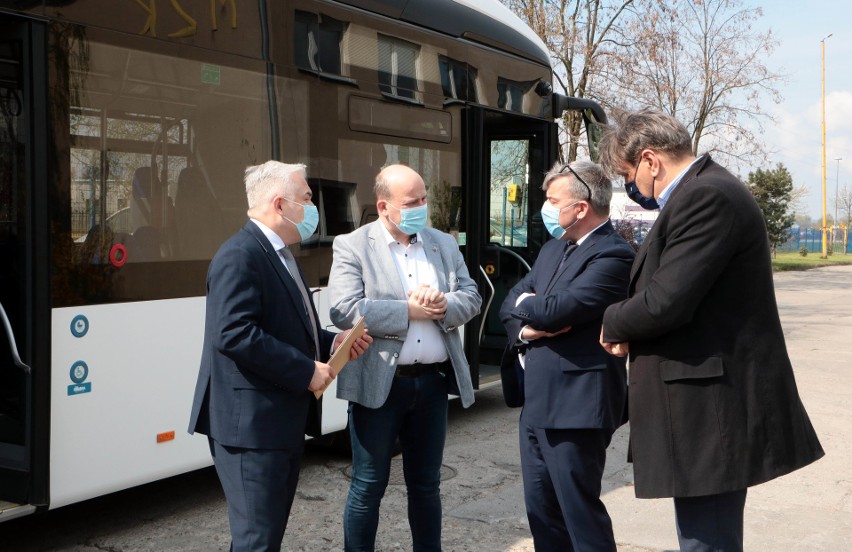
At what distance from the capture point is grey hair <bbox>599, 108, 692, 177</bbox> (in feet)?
9.73

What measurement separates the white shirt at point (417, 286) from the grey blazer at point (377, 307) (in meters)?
0.03

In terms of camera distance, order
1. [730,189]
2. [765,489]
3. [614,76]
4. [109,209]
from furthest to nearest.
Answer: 1. [614,76]
2. [765,489]
3. [109,209]
4. [730,189]

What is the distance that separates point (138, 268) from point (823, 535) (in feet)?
12.4

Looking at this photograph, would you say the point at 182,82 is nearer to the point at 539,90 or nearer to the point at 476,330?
the point at 476,330

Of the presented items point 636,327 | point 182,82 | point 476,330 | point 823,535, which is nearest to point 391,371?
point 636,327

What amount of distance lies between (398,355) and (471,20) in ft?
12.5

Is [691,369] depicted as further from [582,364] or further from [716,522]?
[582,364]

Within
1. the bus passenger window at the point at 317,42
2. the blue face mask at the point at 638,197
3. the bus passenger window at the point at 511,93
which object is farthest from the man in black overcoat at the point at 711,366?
the bus passenger window at the point at 511,93

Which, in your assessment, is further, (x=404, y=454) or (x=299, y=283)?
(x=404, y=454)

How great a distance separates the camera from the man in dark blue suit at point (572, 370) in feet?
11.6

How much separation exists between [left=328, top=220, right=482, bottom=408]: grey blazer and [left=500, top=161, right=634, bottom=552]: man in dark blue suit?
0.85ft

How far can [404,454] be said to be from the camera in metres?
3.98

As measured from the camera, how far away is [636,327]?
9.48ft

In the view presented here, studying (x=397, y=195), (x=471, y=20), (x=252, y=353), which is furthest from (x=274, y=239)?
(x=471, y=20)
